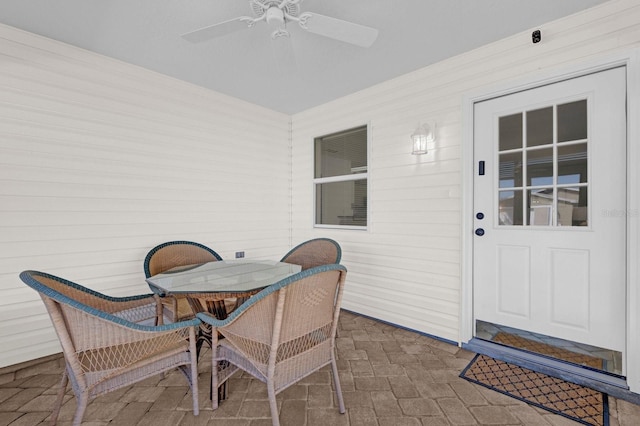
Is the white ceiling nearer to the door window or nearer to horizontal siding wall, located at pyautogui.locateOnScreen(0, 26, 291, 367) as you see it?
horizontal siding wall, located at pyautogui.locateOnScreen(0, 26, 291, 367)

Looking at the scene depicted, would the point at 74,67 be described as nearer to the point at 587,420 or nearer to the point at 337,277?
the point at 337,277

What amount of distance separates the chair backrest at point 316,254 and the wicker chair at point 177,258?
886 mm

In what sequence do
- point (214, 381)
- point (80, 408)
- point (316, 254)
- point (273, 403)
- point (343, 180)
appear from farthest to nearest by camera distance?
point (343, 180) < point (316, 254) < point (214, 381) < point (273, 403) < point (80, 408)

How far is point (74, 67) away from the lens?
2.66m

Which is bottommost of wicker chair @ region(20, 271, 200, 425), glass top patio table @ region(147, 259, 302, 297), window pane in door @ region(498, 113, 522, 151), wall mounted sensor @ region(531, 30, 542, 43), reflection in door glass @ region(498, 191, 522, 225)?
wicker chair @ region(20, 271, 200, 425)

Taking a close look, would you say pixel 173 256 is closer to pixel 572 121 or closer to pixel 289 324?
pixel 289 324

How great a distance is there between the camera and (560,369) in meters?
2.19

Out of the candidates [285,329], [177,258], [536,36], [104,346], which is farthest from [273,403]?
[536,36]

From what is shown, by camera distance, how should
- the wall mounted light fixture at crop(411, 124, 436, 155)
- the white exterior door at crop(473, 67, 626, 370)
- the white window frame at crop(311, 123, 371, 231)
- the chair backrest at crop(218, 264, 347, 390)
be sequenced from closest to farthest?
the chair backrest at crop(218, 264, 347, 390)
the white exterior door at crop(473, 67, 626, 370)
the wall mounted light fixture at crop(411, 124, 436, 155)
the white window frame at crop(311, 123, 371, 231)

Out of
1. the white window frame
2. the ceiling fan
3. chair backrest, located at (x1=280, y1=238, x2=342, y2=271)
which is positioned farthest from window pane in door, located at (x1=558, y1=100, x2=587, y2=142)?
chair backrest, located at (x1=280, y1=238, x2=342, y2=271)

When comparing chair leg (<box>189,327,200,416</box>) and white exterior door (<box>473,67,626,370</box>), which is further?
white exterior door (<box>473,67,626,370</box>)

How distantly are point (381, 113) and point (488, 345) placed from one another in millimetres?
2645

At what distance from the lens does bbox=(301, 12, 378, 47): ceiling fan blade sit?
1831 mm

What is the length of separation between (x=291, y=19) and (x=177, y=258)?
2.38 metres
